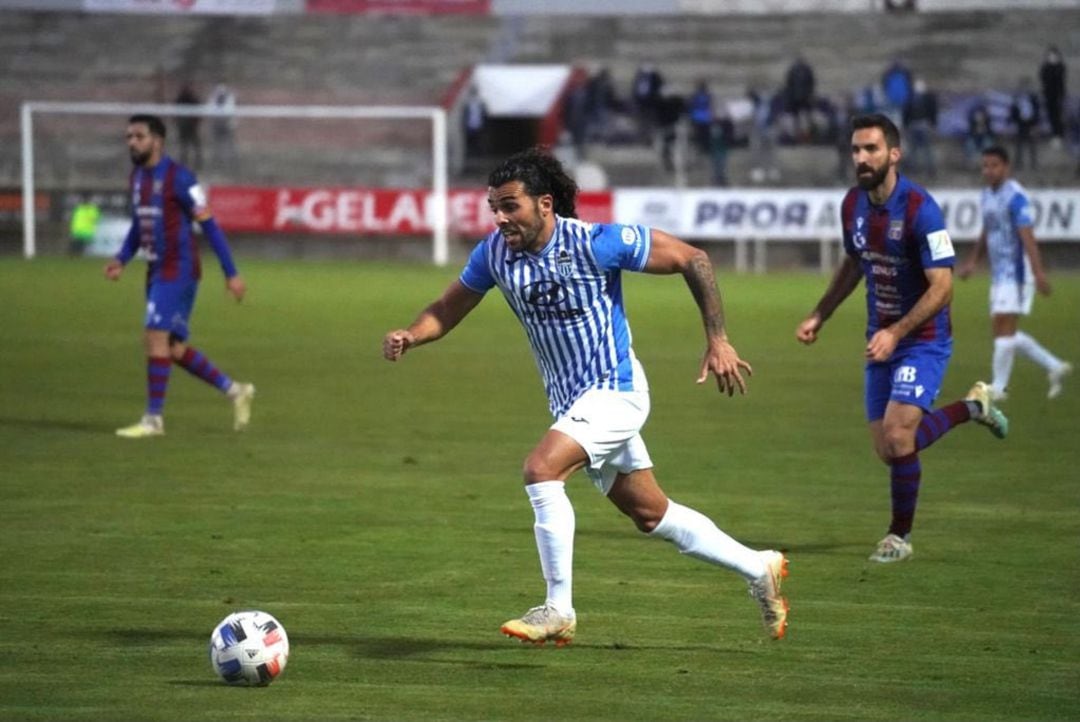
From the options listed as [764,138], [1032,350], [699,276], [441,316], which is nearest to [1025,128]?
[764,138]

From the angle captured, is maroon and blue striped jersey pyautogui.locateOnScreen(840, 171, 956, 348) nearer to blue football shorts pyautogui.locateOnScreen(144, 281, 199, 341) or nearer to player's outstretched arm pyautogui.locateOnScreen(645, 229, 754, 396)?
player's outstretched arm pyautogui.locateOnScreen(645, 229, 754, 396)

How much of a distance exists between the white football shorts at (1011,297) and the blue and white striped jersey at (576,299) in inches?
382

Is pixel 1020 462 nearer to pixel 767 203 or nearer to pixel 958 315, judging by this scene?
pixel 958 315

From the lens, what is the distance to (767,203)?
36312 mm

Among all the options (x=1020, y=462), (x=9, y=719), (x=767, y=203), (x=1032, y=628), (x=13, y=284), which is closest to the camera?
(x=9, y=719)

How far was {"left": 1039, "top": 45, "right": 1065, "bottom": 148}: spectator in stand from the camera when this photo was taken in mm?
38312

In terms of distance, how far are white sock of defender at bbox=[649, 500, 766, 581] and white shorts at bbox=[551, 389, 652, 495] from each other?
0.79 feet

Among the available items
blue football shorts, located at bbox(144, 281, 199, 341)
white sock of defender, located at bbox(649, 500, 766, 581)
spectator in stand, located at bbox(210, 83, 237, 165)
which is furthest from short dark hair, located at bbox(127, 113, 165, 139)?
spectator in stand, located at bbox(210, 83, 237, 165)

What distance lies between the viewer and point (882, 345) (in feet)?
30.7

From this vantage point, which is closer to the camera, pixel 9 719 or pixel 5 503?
pixel 9 719

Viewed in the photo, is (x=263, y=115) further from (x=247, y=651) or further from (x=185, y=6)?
(x=247, y=651)

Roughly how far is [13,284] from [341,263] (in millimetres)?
8744

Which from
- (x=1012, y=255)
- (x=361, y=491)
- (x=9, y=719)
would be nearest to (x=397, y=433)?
(x=361, y=491)

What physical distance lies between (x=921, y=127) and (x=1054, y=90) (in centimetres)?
279
